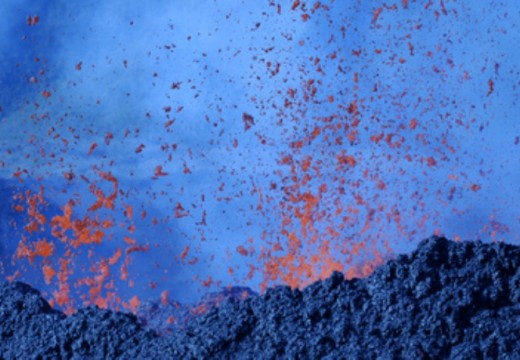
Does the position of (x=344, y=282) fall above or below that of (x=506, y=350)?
above

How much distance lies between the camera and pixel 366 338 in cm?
339

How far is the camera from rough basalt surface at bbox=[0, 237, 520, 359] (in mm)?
3293

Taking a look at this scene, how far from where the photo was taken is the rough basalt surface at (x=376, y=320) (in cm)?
329

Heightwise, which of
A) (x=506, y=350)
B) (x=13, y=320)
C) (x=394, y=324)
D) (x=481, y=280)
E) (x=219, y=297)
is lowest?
(x=506, y=350)

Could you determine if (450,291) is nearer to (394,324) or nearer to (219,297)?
(394,324)

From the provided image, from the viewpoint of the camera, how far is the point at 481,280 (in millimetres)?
3506

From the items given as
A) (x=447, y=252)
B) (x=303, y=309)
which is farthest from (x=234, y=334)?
(x=447, y=252)

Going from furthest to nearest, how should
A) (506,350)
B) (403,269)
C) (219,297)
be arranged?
(219,297) < (403,269) < (506,350)

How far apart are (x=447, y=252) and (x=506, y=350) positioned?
684 mm

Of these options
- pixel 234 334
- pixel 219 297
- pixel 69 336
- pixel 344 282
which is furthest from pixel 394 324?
pixel 219 297

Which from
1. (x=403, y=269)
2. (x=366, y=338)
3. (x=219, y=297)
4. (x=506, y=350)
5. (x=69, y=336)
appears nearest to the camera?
(x=506, y=350)

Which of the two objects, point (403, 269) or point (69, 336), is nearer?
point (403, 269)

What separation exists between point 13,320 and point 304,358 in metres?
2.23

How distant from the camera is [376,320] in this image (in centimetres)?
349
